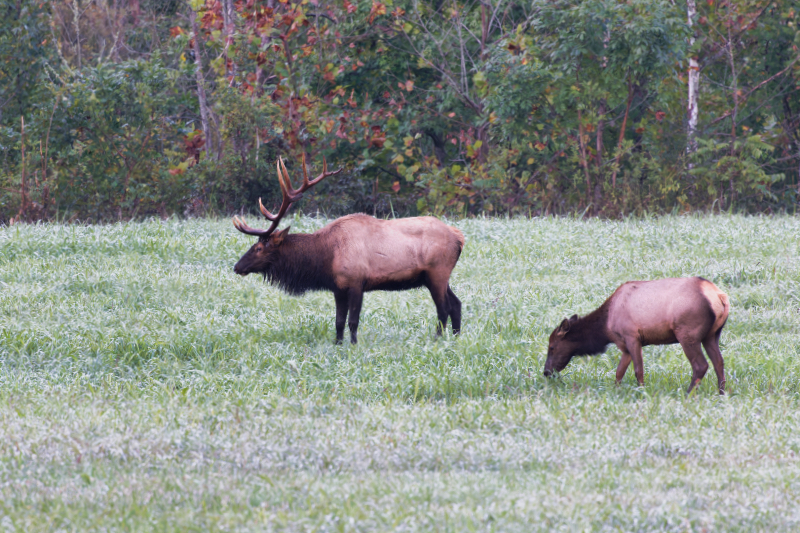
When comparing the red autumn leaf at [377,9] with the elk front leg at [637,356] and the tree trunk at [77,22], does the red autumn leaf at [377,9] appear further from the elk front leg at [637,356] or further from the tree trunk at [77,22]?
the elk front leg at [637,356]

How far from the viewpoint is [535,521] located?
15.4ft

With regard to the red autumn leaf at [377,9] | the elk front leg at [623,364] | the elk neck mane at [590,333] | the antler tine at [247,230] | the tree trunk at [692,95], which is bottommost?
the elk front leg at [623,364]

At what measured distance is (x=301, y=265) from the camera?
9.19 metres

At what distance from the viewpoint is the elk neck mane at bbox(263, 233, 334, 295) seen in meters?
9.12

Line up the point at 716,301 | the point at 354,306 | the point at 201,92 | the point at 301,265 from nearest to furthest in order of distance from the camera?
1. the point at 716,301
2. the point at 354,306
3. the point at 301,265
4. the point at 201,92

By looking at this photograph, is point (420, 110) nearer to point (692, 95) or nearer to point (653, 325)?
point (692, 95)

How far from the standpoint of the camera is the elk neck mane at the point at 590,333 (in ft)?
25.5

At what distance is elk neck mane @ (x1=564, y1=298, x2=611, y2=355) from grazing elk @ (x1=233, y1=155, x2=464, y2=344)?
1699 millimetres

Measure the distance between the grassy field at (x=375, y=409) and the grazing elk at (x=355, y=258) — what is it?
0.48 meters

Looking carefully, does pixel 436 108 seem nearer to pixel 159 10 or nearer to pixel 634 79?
pixel 634 79

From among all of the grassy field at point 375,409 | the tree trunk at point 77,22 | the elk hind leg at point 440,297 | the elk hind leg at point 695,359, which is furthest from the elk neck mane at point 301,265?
the tree trunk at point 77,22

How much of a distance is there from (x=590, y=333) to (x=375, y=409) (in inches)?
79.4

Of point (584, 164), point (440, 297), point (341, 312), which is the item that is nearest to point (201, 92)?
point (584, 164)

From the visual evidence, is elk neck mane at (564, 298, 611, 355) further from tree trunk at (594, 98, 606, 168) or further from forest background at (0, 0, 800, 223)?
tree trunk at (594, 98, 606, 168)
